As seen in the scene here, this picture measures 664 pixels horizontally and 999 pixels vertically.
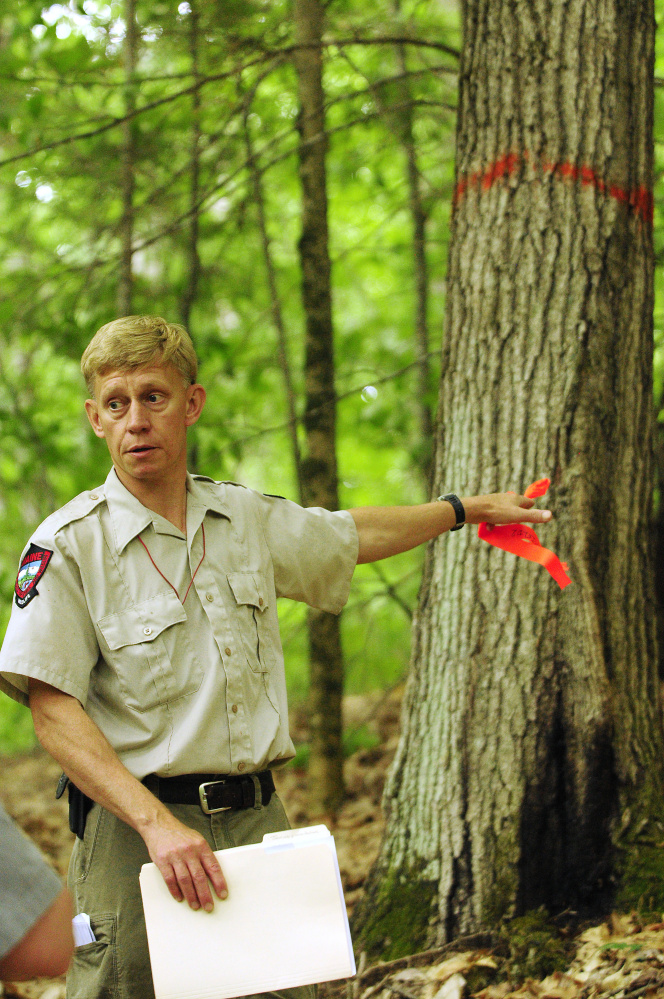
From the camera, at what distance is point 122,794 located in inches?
75.9

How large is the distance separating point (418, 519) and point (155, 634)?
3.05ft

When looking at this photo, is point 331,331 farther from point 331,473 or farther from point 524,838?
point 524,838

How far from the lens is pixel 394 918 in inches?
123

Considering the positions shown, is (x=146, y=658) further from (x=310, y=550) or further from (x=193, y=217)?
(x=193, y=217)

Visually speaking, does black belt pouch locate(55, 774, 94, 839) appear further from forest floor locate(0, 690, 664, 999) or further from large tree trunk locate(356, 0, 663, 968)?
large tree trunk locate(356, 0, 663, 968)

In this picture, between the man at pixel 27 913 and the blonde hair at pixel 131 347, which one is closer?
the man at pixel 27 913

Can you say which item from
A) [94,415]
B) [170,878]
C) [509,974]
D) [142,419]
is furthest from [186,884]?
[509,974]

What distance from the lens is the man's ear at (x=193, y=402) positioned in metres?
2.42

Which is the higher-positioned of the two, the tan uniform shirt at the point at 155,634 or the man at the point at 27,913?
the tan uniform shirt at the point at 155,634

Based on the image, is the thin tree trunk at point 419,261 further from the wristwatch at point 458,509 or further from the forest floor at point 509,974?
the forest floor at point 509,974

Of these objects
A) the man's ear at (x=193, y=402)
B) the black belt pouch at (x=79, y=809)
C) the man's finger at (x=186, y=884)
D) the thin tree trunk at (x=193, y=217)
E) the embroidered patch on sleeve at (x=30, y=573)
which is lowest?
the man's finger at (x=186, y=884)

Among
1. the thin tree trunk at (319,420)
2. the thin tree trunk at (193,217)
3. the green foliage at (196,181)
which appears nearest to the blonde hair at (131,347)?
the green foliage at (196,181)

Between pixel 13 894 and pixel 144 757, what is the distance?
93 centimetres

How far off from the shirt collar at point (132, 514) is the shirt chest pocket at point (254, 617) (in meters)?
0.19
